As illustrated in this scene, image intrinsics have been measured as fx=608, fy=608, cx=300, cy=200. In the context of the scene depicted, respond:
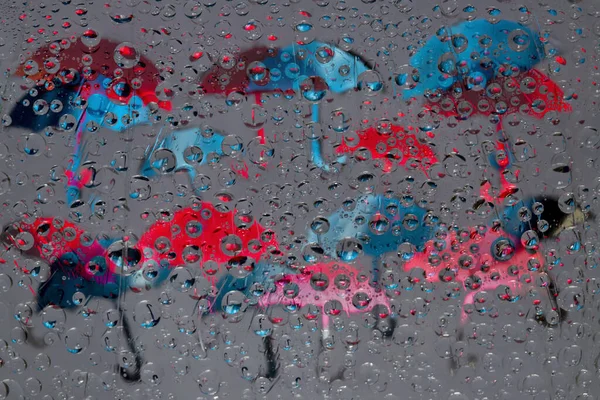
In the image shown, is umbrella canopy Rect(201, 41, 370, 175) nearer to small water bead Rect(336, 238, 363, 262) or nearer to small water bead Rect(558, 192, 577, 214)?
small water bead Rect(336, 238, 363, 262)

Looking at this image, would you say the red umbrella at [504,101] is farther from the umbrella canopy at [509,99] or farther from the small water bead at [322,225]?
the small water bead at [322,225]

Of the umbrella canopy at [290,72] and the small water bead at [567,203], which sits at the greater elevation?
the umbrella canopy at [290,72]

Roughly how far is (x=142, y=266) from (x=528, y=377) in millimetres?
380

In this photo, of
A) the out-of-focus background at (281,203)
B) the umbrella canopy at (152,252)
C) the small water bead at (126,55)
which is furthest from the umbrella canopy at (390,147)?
the small water bead at (126,55)

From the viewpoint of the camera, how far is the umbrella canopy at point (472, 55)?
0.58 meters

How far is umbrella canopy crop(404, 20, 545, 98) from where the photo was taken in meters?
0.58

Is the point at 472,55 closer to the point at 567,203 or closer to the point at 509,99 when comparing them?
the point at 509,99

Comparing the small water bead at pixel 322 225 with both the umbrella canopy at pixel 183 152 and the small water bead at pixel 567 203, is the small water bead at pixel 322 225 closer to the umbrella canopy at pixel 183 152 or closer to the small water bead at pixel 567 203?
the umbrella canopy at pixel 183 152

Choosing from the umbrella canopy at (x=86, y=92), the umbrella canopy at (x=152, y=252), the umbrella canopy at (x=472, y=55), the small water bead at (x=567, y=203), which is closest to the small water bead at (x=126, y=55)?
the umbrella canopy at (x=86, y=92)

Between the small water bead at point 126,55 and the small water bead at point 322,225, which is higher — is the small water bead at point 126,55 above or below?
above

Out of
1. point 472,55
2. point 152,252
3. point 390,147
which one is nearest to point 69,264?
point 152,252

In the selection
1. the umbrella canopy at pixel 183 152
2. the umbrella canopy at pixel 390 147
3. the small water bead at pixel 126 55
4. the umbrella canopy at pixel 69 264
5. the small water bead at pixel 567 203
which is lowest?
the umbrella canopy at pixel 69 264

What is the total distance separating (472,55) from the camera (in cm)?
59

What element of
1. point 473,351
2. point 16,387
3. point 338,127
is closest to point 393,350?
point 473,351
